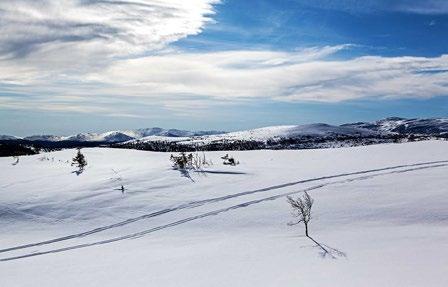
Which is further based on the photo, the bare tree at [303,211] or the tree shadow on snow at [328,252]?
the bare tree at [303,211]

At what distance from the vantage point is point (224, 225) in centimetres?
1530

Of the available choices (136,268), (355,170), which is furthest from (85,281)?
(355,170)

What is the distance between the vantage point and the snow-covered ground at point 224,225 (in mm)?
10750

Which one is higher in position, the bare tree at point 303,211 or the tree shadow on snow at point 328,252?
the bare tree at point 303,211

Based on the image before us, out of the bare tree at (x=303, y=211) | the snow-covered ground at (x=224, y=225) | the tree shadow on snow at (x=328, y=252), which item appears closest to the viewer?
the snow-covered ground at (x=224, y=225)

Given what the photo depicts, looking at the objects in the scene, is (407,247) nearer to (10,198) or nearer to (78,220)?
(78,220)

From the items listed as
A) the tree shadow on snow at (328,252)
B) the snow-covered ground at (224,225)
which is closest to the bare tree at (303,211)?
the snow-covered ground at (224,225)

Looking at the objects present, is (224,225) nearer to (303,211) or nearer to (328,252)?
(303,211)

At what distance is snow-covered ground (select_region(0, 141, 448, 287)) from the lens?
35.3ft

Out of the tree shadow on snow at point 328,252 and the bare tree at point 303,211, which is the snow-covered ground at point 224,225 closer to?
the tree shadow on snow at point 328,252

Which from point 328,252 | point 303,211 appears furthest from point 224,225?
point 328,252

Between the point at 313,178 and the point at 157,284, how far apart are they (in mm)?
11462

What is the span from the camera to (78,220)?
16578 mm

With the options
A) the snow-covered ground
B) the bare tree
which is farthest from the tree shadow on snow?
the bare tree
